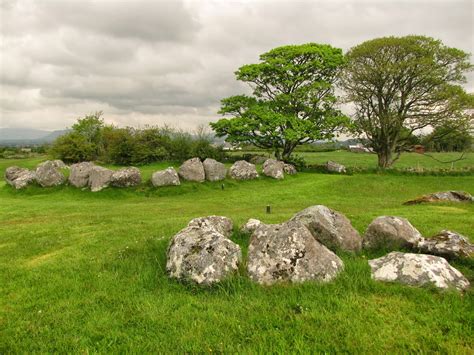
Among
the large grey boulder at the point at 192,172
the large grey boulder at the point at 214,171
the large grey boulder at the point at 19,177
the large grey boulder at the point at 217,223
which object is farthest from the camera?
the large grey boulder at the point at 214,171

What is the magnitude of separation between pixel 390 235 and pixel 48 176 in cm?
2774

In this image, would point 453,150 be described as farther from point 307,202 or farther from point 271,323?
point 271,323

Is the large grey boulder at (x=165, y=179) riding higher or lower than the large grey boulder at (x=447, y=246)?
lower

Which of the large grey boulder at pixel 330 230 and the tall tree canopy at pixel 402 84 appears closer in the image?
the large grey boulder at pixel 330 230

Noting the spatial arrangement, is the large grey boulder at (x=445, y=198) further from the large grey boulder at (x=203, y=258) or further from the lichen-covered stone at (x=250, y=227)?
the large grey boulder at (x=203, y=258)

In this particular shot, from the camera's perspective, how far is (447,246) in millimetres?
7434

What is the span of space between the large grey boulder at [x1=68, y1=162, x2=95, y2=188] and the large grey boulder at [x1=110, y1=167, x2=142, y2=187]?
267 cm

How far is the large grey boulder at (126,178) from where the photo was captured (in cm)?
2545

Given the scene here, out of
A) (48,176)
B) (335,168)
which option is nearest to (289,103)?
(335,168)

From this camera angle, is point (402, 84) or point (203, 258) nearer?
point (203, 258)

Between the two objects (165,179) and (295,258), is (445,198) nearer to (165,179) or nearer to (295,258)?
(295,258)

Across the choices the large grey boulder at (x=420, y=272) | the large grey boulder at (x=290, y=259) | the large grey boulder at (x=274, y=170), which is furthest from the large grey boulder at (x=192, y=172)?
the large grey boulder at (x=420, y=272)

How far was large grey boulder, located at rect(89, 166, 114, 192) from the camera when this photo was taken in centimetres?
2515

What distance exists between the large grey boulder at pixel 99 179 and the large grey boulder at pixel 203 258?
20276 millimetres
